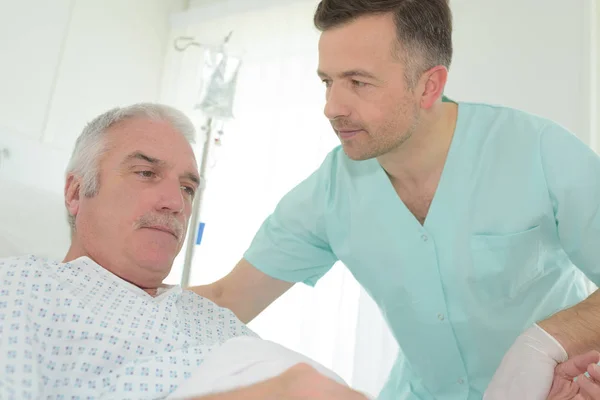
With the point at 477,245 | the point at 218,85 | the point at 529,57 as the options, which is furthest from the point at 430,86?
the point at 529,57

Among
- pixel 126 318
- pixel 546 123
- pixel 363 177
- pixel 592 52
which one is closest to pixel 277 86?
pixel 592 52

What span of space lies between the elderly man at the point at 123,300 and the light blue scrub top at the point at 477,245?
369mm

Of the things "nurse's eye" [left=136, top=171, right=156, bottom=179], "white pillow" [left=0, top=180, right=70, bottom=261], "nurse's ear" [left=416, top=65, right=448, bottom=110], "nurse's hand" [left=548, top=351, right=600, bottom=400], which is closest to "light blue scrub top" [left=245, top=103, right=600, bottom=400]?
"nurse's ear" [left=416, top=65, right=448, bottom=110]

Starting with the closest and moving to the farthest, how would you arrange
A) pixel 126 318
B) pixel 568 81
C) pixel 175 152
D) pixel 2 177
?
pixel 126 318 → pixel 175 152 → pixel 2 177 → pixel 568 81

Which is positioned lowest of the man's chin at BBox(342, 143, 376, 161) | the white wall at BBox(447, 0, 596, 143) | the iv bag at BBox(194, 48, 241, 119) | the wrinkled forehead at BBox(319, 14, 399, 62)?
the man's chin at BBox(342, 143, 376, 161)

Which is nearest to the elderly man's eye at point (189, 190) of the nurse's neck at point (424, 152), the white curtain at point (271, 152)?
the nurse's neck at point (424, 152)

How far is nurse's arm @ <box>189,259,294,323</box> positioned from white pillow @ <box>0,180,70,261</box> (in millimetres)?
563

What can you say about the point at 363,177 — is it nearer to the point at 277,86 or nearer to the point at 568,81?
the point at 568,81

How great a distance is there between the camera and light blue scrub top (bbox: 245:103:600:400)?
126 cm

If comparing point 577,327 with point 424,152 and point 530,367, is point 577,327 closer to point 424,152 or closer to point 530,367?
point 530,367

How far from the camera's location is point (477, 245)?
131 centimetres

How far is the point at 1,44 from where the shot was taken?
264cm

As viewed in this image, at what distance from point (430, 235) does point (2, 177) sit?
132 cm

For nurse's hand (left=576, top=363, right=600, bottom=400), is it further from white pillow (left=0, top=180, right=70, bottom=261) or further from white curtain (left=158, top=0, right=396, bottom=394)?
white curtain (left=158, top=0, right=396, bottom=394)
